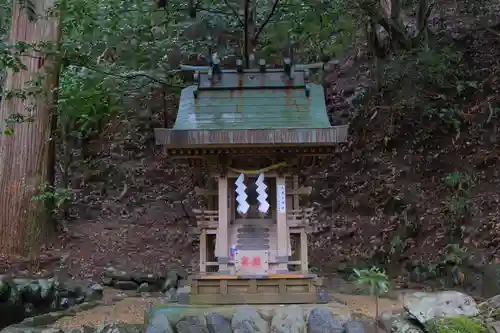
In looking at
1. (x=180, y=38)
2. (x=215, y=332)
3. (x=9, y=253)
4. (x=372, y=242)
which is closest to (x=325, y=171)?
(x=372, y=242)

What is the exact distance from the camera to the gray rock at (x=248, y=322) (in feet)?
16.7

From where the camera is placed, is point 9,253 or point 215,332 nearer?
point 215,332

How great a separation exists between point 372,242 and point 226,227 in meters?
4.90

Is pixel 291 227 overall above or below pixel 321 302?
above

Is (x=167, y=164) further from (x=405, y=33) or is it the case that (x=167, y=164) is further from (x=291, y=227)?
(x=291, y=227)

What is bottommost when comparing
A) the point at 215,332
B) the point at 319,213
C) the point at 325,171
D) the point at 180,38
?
the point at 215,332

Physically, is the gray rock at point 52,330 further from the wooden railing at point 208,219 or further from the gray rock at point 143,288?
the gray rock at point 143,288

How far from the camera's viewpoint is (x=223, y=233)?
6.40 m

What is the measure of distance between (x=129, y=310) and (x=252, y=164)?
9.11ft

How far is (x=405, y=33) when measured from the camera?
12352 mm

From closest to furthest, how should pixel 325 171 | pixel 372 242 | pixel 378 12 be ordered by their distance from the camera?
pixel 372 242
pixel 378 12
pixel 325 171

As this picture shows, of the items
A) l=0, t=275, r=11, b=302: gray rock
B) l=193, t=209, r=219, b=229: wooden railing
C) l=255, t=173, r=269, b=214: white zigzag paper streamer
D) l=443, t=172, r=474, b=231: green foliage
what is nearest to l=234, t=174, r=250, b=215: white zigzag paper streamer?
l=255, t=173, r=269, b=214: white zigzag paper streamer

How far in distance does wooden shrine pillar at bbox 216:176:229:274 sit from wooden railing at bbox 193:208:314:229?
0.15 metres

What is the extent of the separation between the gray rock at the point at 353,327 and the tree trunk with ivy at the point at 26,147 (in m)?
6.02
